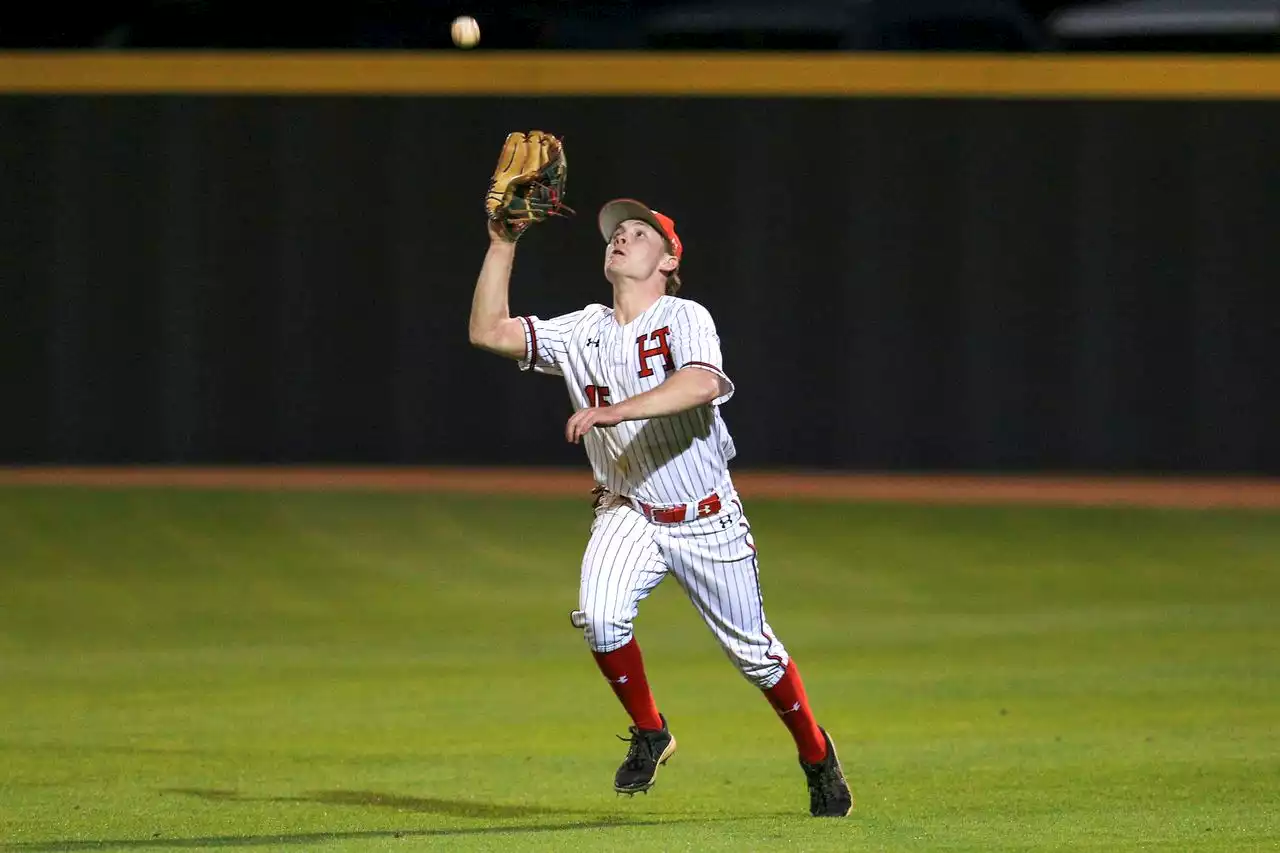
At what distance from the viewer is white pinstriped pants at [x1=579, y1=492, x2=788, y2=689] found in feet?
18.6

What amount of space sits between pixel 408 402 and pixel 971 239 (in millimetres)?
4700

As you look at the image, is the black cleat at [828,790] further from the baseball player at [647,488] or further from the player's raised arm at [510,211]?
the player's raised arm at [510,211]

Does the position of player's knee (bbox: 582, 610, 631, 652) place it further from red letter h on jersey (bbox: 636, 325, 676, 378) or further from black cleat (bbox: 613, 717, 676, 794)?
red letter h on jersey (bbox: 636, 325, 676, 378)

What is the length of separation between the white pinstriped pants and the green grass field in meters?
0.53

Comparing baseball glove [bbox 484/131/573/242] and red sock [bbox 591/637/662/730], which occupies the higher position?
baseball glove [bbox 484/131/573/242]

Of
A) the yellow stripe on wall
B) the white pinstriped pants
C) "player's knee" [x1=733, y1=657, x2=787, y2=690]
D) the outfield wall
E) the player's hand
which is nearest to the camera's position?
the player's hand

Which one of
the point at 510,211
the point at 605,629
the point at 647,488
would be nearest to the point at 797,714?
the point at 605,629

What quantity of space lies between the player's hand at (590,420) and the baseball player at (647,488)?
353 millimetres

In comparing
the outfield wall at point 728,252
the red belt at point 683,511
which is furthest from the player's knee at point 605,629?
the outfield wall at point 728,252

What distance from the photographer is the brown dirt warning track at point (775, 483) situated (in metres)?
15.1

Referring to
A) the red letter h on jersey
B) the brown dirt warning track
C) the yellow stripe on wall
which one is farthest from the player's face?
the yellow stripe on wall

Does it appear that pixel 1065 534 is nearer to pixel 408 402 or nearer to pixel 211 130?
pixel 408 402

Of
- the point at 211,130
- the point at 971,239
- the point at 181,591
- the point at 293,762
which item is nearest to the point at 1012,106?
the point at 971,239

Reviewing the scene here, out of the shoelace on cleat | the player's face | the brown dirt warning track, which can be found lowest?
the brown dirt warning track
